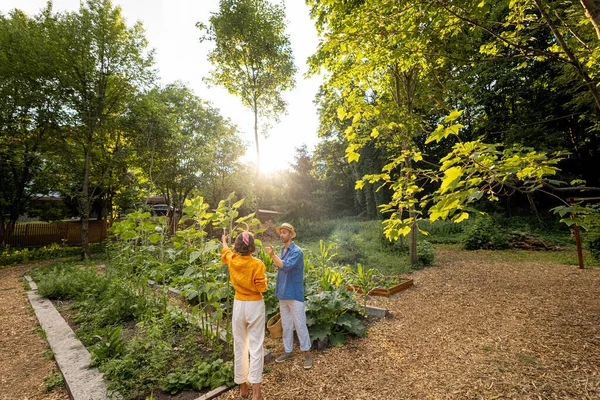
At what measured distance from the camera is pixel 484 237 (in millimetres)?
12344

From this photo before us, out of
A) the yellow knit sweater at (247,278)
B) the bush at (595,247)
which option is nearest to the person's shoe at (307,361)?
the yellow knit sweater at (247,278)

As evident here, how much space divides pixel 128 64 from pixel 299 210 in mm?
15167

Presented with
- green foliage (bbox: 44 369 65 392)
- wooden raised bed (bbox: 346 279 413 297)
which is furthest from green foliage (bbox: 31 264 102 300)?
wooden raised bed (bbox: 346 279 413 297)

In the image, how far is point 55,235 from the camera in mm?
16891

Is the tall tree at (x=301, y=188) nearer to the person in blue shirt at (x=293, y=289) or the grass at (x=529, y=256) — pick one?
the grass at (x=529, y=256)

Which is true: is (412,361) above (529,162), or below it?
below

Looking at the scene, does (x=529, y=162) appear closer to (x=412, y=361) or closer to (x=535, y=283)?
(x=412, y=361)

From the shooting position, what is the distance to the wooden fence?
51.2 ft

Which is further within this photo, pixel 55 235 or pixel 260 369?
pixel 55 235

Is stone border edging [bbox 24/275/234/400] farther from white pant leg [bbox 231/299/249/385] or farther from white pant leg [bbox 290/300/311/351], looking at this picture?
white pant leg [bbox 290/300/311/351]

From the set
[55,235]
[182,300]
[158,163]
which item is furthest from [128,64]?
[182,300]

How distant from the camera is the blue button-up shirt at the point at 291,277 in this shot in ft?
11.4

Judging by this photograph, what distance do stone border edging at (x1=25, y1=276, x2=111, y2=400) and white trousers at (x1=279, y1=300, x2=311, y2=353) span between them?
191 cm

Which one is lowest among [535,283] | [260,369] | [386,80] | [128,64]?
[535,283]
